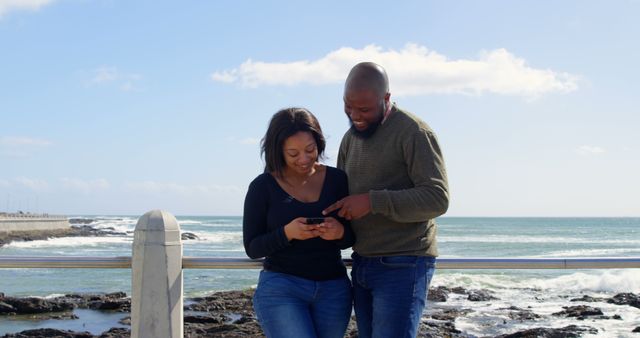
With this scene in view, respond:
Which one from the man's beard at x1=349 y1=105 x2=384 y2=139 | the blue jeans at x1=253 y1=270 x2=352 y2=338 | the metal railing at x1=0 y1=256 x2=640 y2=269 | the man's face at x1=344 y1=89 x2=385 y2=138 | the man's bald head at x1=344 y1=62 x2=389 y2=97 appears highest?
the man's bald head at x1=344 y1=62 x2=389 y2=97

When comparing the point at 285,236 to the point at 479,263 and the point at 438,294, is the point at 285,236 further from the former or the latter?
the point at 438,294

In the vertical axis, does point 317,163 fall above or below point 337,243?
above

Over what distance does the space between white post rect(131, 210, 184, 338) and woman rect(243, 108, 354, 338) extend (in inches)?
18.8

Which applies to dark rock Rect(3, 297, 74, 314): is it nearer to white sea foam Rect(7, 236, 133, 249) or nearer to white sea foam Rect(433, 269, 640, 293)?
white sea foam Rect(433, 269, 640, 293)

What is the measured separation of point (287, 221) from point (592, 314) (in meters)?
14.2

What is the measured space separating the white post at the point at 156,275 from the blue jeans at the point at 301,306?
55 centimetres

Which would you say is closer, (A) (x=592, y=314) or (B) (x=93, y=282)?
(A) (x=592, y=314)

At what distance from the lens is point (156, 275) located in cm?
348

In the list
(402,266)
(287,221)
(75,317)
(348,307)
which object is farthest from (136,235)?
(75,317)

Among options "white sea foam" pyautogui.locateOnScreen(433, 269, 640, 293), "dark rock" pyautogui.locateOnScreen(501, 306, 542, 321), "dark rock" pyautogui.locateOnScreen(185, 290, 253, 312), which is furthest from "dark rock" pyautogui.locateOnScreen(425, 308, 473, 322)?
"white sea foam" pyautogui.locateOnScreen(433, 269, 640, 293)

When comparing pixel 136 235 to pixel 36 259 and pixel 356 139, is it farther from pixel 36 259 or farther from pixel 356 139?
pixel 356 139

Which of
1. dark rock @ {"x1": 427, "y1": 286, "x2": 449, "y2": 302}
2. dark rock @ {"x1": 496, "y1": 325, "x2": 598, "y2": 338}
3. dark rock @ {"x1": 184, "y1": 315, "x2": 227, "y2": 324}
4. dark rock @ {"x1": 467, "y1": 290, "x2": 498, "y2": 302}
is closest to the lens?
dark rock @ {"x1": 496, "y1": 325, "x2": 598, "y2": 338}

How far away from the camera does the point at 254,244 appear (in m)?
3.16

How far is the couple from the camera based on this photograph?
3008mm
